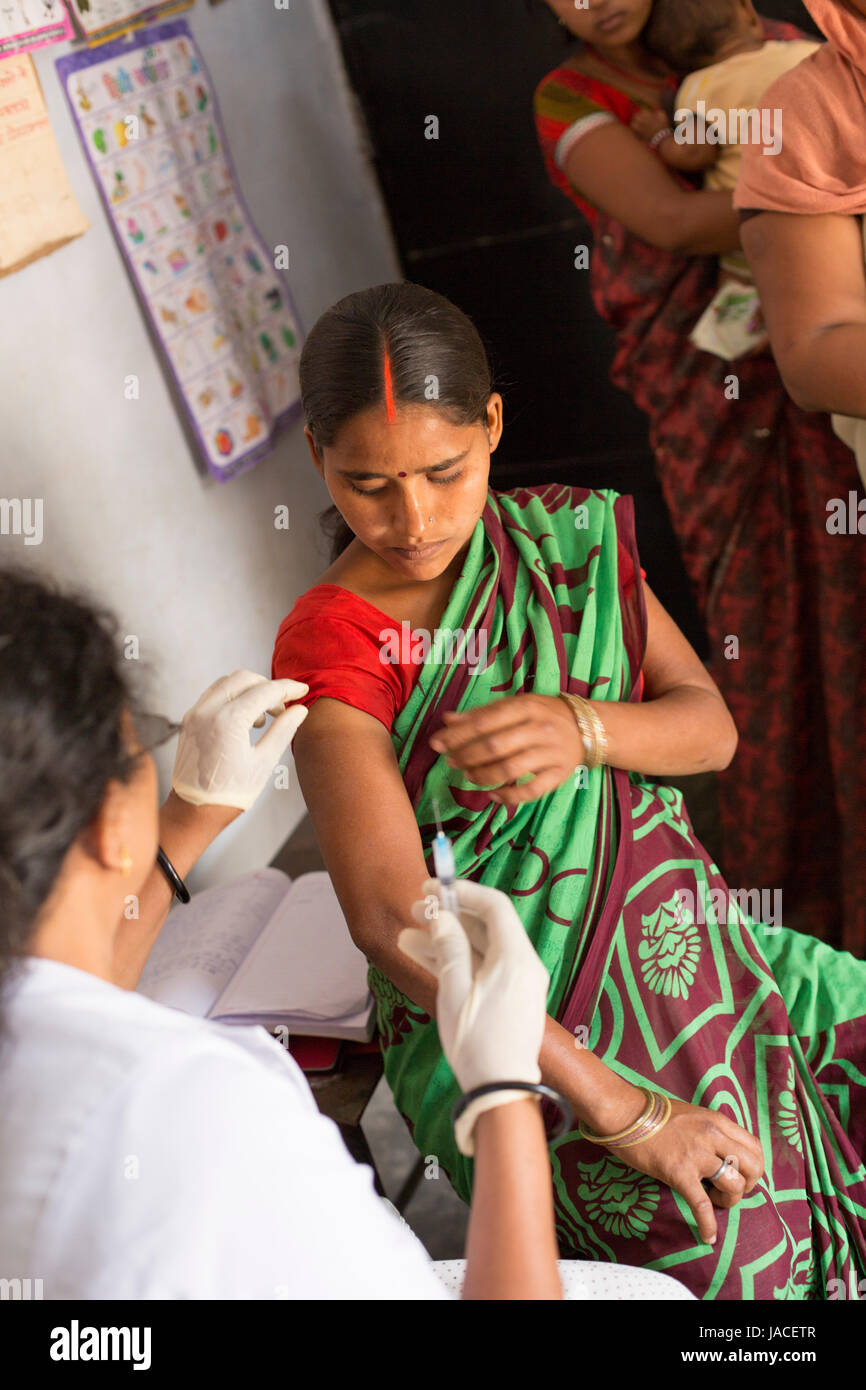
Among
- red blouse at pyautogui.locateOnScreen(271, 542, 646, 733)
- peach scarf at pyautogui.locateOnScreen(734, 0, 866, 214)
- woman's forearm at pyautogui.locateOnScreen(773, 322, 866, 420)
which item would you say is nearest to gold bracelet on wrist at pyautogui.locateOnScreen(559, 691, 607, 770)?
red blouse at pyautogui.locateOnScreen(271, 542, 646, 733)

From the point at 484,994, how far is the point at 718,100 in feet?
5.48

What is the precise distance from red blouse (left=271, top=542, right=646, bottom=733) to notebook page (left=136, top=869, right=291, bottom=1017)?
58cm

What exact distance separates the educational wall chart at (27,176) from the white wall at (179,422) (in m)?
0.03

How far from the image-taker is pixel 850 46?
5.15 ft

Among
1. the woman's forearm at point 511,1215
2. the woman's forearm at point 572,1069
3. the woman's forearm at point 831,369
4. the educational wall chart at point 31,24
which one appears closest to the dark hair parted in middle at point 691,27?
the woman's forearm at point 831,369

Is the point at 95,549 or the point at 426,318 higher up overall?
the point at 426,318

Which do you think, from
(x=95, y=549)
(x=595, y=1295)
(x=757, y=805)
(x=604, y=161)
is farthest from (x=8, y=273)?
(x=757, y=805)

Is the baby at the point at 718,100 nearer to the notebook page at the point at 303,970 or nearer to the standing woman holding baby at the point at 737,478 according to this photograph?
the standing woman holding baby at the point at 737,478

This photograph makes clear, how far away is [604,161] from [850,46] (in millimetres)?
571

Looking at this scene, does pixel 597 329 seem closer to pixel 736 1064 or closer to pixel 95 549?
pixel 95 549

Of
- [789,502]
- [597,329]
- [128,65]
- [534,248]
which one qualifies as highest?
[128,65]

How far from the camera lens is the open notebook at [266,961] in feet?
5.28

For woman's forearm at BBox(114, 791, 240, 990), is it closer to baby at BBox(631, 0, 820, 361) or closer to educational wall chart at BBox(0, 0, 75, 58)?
educational wall chart at BBox(0, 0, 75, 58)

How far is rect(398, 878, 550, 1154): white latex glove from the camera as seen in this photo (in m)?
0.85
